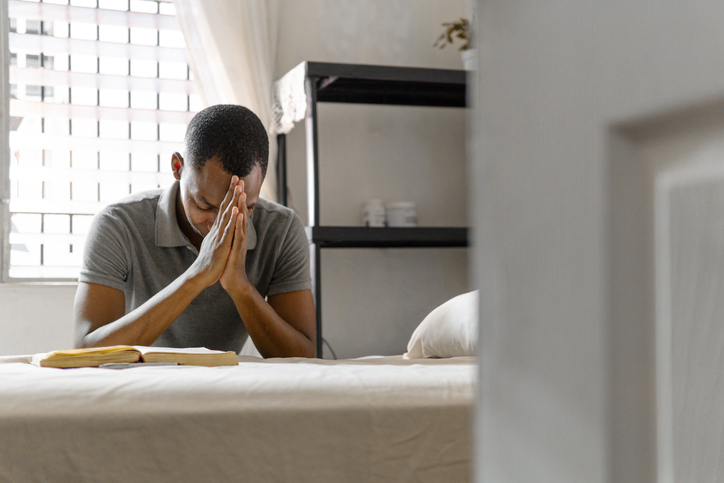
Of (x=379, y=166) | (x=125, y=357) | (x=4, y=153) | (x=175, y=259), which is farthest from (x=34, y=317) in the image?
(x=125, y=357)

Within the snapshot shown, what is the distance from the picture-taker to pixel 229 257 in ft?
3.87

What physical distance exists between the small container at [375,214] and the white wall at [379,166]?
5.4 inches

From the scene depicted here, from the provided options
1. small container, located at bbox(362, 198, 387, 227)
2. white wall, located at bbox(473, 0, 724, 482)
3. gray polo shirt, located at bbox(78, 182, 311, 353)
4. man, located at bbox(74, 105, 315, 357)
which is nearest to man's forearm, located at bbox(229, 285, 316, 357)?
man, located at bbox(74, 105, 315, 357)

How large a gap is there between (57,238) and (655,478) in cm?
216

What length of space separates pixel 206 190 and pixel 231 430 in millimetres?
740

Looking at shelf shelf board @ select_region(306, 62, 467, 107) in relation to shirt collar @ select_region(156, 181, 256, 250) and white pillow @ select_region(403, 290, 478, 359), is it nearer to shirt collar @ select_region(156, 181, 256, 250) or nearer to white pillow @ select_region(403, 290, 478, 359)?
shirt collar @ select_region(156, 181, 256, 250)

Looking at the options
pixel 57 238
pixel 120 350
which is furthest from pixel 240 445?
pixel 57 238

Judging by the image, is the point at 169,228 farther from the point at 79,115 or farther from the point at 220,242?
the point at 79,115

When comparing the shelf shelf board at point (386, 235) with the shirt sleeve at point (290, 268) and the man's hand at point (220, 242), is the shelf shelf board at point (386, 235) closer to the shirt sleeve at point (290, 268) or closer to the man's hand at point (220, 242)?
the shirt sleeve at point (290, 268)

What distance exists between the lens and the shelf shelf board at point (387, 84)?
6.15ft

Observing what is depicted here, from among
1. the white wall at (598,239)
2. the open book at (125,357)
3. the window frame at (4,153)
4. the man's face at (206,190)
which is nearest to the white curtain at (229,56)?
the window frame at (4,153)

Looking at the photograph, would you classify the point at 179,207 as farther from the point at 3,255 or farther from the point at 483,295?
the point at 483,295

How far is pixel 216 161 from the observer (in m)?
1.22

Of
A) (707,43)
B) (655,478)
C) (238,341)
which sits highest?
(707,43)
